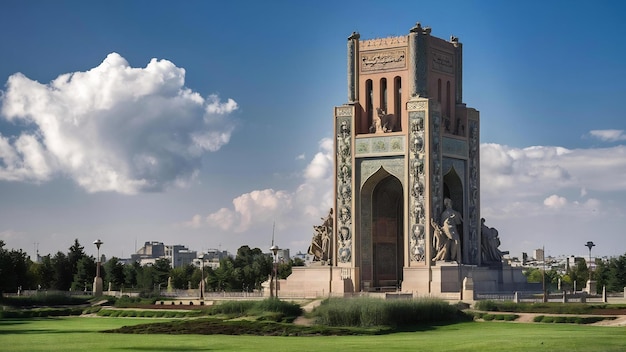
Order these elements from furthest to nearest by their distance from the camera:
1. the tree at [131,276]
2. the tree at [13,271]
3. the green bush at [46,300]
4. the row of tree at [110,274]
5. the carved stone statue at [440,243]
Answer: the tree at [131,276] → the row of tree at [110,274] → the tree at [13,271] → the green bush at [46,300] → the carved stone statue at [440,243]

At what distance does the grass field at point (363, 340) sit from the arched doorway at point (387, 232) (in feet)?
68.0

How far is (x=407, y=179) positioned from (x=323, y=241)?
6165 millimetres

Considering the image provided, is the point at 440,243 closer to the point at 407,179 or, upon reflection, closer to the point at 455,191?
the point at 407,179

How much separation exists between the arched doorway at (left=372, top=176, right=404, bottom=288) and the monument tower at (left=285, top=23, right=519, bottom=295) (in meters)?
0.06

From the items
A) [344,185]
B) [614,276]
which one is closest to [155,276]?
[344,185]

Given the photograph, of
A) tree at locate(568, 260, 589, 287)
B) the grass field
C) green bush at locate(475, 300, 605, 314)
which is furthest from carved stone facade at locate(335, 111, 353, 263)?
tree at locate(568, 260, 589, 287)

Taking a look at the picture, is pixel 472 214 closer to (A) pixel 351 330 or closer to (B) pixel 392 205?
(B) pixel 392 205

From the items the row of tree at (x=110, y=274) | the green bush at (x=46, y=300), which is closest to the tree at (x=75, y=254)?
the row of tree at (x=110, y=274)

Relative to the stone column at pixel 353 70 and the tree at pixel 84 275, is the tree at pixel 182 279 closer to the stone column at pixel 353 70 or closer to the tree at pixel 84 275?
the tree at pixel 84 275

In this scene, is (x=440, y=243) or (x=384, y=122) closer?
(x=440, y=243)

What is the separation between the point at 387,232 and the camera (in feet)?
206

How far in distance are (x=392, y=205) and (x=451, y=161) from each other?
490 cm

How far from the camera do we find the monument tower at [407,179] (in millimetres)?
57719

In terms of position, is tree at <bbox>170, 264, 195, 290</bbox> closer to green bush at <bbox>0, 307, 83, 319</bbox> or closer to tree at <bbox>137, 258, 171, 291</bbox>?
tree at <bbox>137, 258, 171, 291</bbox>
